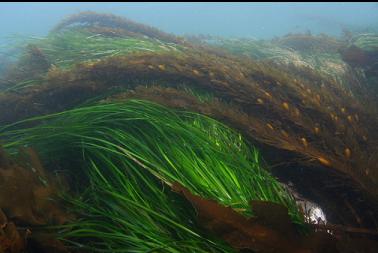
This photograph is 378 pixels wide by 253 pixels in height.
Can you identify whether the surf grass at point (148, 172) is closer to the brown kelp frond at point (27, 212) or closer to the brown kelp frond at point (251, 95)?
the brown kelp frond at point (27, 212)

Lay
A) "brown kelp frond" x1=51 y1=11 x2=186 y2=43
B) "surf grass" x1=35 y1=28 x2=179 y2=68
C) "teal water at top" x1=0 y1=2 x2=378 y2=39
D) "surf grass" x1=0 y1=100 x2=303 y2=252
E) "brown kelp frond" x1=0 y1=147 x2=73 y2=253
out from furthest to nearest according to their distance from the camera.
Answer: "teal water at top" x1=0 y1=2 x2=378 y2=39, "brown kelp frond" x1=51 y1=11 x2=186 y2=43, "surf grass" x1=35 y1=28 x2=179 y2=68, "surf grass" x1=0 y1=100 x2=303 y2=252, "brown kelp frond" x1=0 y1=147 x2=73 y2=253

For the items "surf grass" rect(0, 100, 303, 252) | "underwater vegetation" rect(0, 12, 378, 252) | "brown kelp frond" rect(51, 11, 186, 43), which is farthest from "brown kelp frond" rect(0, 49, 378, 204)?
"brown kelp frond" rect(51, 11, 186, 43)

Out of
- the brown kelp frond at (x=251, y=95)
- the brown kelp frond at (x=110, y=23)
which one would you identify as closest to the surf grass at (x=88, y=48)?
the brown kelp frond at (x=251, y=95)

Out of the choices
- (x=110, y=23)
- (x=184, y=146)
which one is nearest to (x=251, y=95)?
(x=184, y=146)

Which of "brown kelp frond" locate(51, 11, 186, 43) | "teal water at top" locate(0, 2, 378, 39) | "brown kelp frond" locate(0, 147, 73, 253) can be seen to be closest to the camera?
"brown kelp frond" locate(0, 147, 73, 253)

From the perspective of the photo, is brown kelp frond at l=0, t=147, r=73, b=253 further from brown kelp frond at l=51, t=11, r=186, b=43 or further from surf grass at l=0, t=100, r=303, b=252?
brown kelp frond at l=51, t=11, r=186, b=43

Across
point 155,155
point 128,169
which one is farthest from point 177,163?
point 128,169

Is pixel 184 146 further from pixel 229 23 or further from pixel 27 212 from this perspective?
pixel 229 23

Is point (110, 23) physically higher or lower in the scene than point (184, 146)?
lower
